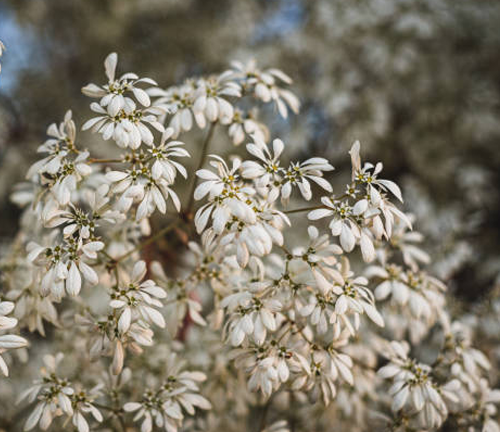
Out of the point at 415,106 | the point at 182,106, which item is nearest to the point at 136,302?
the point at 182,106

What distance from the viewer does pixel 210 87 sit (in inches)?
51.8

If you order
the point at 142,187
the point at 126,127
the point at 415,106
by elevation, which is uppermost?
the point at 415,106

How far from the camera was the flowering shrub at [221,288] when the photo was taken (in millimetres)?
1011

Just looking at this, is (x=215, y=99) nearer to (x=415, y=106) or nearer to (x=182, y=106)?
(x=182, y=106)

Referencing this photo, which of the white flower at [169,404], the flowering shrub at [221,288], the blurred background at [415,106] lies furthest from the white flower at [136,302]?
the blurred background at [415,106]

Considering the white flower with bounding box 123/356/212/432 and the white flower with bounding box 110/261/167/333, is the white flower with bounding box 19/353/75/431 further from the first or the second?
the white flower with bounding box 110/261/167/333

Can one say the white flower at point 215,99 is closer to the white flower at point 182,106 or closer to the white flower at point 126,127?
the white flower at point 182,106

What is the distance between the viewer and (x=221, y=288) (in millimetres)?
1256

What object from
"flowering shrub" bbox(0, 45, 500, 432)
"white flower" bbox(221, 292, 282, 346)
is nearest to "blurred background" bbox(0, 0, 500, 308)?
"flowering shrub" bbox(0, 45, 500, 432)

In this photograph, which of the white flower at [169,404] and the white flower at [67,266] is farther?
the white flower at [169,404]

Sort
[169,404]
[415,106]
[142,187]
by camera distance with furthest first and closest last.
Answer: [415,106], [169,404], [142,187]

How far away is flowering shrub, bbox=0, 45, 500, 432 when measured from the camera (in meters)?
1.01

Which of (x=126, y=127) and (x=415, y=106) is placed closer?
(x=126, y=127)

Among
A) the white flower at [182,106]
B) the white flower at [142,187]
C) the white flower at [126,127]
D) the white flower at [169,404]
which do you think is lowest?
the white flower at [169,404]
